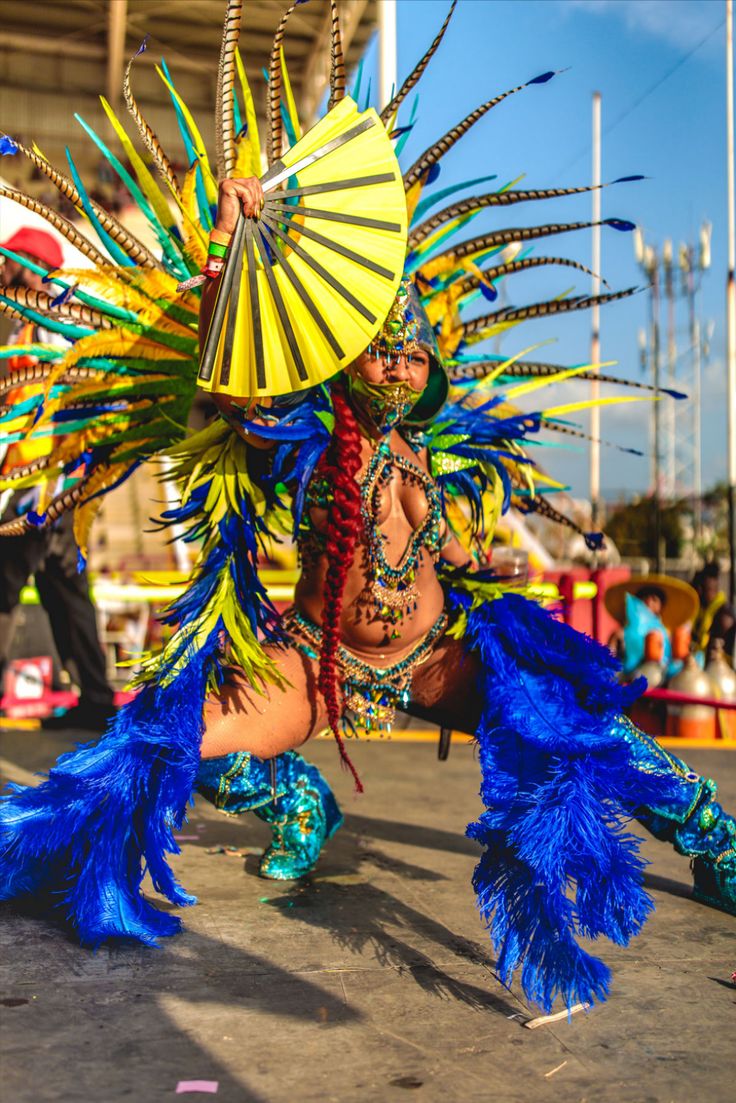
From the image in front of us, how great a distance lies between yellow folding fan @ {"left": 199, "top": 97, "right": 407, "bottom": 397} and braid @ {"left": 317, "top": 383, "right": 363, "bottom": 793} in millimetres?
271

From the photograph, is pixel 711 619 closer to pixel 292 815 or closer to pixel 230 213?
pixel 292 815

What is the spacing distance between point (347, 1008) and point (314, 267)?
1.60 meters

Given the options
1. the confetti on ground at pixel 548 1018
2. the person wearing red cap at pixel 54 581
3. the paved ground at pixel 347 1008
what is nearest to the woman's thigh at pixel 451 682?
the paved ground at pixel 347 1008

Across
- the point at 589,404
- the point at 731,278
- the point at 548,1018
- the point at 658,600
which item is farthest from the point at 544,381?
the point at 731,278

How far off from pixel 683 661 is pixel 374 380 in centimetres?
430

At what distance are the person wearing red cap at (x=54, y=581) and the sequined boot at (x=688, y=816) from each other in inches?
121

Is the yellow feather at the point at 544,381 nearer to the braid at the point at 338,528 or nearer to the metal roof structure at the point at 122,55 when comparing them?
the braid at the point at 338,528

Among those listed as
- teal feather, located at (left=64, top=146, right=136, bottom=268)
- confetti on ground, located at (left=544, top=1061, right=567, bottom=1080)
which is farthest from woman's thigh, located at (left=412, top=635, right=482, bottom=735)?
teal feather, located at (left=64, top=146, right=136, bottom=268)

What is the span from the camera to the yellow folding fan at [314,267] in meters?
2.48

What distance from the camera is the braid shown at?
2.75 m

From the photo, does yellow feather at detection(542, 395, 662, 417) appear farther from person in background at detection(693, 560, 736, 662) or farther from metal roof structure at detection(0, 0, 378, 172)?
metal roof structure at detection(0, 0, 378, 172)

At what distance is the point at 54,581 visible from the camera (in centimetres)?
558

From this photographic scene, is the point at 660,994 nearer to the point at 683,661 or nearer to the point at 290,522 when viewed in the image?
the point at 290,522

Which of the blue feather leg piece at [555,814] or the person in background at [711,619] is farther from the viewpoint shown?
the person in background at [711,619]
